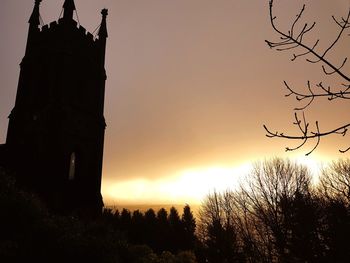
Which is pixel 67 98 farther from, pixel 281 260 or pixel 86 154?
pixel 281 260

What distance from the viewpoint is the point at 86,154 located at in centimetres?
2419

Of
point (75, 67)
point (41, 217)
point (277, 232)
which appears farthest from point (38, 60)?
point (277, 232)

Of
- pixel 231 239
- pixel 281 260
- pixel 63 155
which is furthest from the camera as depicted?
pixel 231 239

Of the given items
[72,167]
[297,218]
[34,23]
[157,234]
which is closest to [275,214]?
[297,218]

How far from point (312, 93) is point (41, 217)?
14.8 m

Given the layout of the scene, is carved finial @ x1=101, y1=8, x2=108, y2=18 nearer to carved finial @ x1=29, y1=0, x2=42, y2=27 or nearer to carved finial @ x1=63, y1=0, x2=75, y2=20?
carved finial @ x1=63, y1=0, x2=75, y2=20

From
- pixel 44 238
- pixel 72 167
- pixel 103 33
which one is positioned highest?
pixel 103 33

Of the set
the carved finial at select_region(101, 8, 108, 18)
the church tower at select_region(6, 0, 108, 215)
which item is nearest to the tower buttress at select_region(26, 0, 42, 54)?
the church tower at select_region(6, 0, 108, 215)

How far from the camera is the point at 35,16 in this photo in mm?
29953

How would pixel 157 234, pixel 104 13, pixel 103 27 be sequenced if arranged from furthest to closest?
pixel 157 234
pixel 104 13
pixel 103 27

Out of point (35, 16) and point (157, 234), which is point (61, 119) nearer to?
point (35, 16)

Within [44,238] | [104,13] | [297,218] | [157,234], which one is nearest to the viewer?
[44,238]

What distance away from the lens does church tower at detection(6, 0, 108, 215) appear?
22.3m

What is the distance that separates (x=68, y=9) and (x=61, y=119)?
37.7 feet
